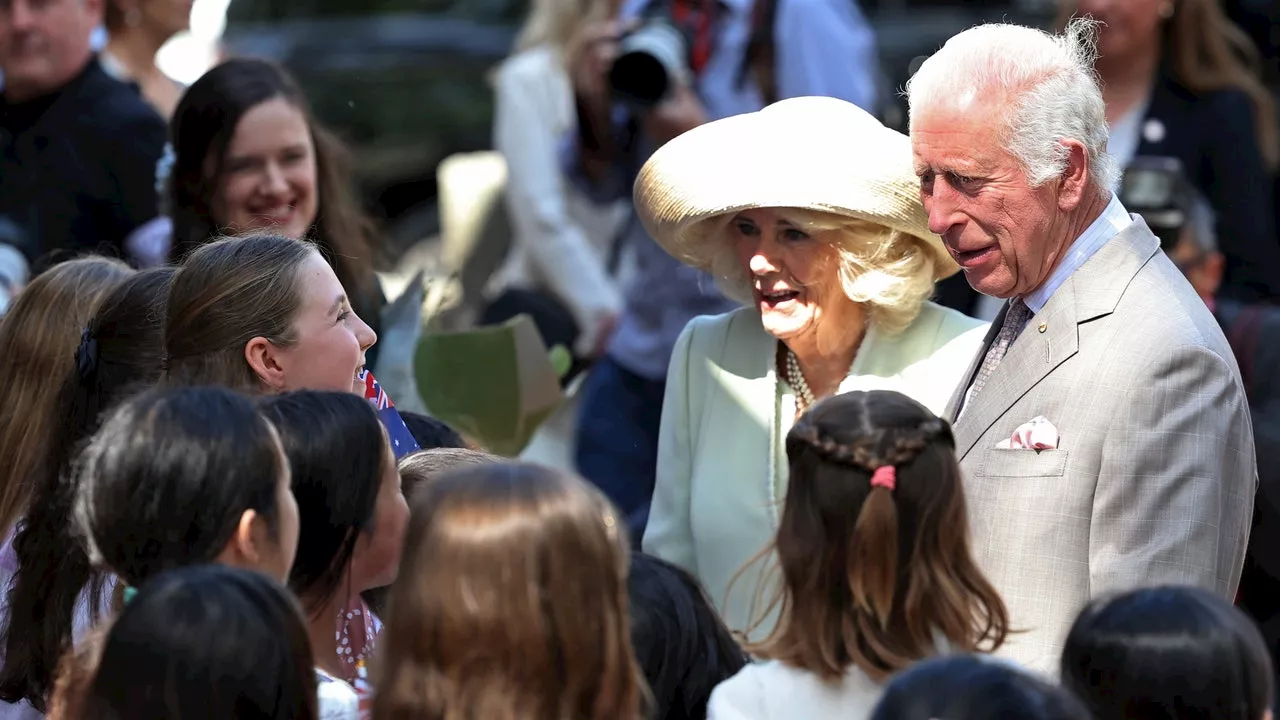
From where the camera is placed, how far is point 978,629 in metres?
2.86

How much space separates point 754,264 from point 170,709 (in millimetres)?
1996

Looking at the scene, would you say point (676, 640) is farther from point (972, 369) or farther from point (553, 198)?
point (553, 198)

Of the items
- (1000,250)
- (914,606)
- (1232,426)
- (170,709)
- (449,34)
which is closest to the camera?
(170,709)

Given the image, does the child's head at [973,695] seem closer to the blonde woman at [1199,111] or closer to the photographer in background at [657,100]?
the photographer in background at [657,100]

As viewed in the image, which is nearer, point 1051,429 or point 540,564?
point 540,564

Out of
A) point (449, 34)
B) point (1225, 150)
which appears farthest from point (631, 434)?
point (449, 34)

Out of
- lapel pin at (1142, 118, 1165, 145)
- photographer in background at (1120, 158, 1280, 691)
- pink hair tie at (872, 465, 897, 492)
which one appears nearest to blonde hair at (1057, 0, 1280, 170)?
lapel pin at (1142, 118, 1165, 145)

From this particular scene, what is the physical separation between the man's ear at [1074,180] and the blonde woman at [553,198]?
3.27 meters

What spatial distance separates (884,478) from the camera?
2781 millimetres

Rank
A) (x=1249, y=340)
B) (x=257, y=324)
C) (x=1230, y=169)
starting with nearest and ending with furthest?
(x=257, y=324) < (x=1249, y=340) < (x=1230, y=169)

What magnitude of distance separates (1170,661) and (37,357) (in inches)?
93.0

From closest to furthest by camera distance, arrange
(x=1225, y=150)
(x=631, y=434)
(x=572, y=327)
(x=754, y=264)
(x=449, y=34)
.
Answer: (x=754, y=264) < (x=631, y=434) < (x=1225, y=150) < (x=572, y=327) < (x=449, y=34)

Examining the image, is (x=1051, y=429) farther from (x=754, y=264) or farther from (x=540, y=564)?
(x=540, y=564)

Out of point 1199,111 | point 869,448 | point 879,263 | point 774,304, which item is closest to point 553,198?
point 1199,111
